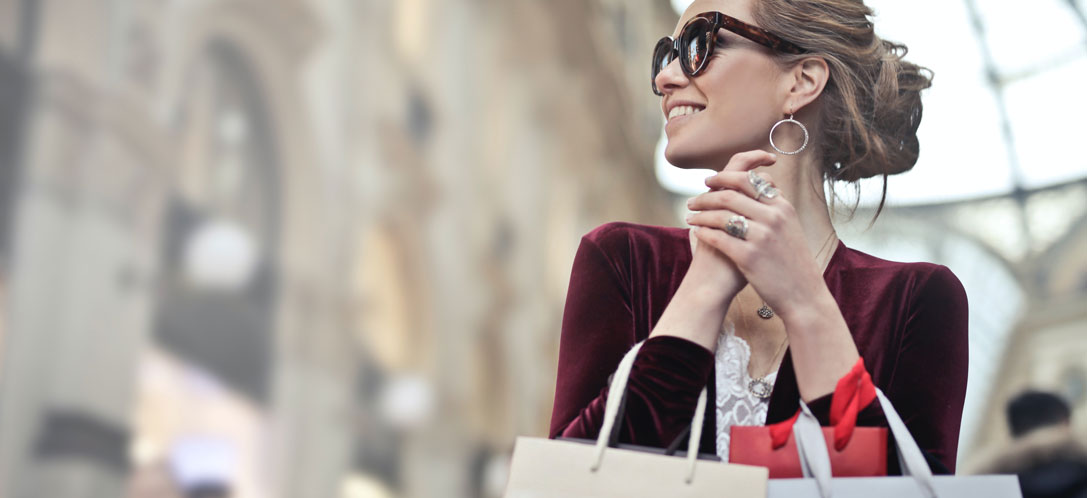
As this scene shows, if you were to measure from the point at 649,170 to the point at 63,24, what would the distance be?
16892 millimetres

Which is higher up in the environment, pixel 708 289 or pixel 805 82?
pixel 805 82

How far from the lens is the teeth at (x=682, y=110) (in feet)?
4.90

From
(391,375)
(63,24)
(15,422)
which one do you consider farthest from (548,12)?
(15,422)

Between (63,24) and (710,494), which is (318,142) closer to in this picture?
(63,24)

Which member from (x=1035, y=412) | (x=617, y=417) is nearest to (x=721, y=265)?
(x=617, y=417)

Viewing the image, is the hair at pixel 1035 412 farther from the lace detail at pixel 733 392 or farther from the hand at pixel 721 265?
the hand at pixel 721 265

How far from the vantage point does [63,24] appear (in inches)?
190

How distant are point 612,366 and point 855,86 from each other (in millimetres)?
533

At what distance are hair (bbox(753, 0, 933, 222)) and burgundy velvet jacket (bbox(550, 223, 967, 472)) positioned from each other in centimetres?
14

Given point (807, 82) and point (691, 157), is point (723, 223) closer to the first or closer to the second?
point (691, 157)

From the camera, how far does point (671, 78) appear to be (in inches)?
59.7

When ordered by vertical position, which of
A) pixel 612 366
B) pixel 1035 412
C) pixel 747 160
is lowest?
pixel 1035 412

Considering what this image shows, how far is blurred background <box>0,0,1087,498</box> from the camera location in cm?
464

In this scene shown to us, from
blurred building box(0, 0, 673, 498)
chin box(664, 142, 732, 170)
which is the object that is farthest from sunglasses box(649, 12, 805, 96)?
blurred building box(0, 0, 673, 498)
